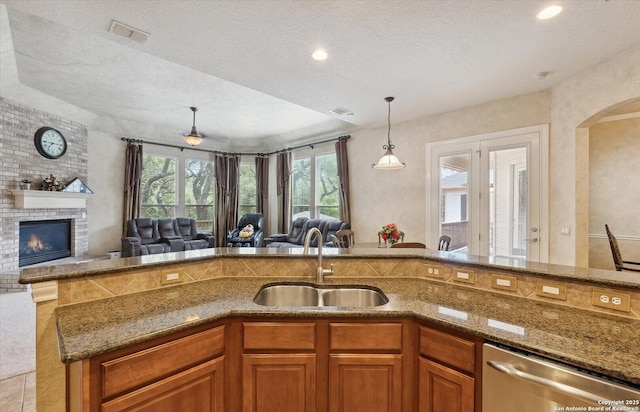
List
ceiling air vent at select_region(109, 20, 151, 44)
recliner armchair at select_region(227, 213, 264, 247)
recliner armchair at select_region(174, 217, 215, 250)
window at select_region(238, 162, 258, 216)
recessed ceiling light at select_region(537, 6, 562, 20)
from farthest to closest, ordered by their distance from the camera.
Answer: window at select_region(238, 162, 258, 216), recliner armchair at select_region(227, 213, 264, 247), recliner armchair at select_region(174, 217, 215, 250), ceiling air vent at select_region(109, 20, 151, 44), recessed ceiling light at select_region(537, 6, 562, 20)

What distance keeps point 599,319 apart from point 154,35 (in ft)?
11.1

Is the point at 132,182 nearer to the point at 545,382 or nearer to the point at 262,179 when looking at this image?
the point at 262,179

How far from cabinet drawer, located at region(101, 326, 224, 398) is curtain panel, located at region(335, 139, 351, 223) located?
464 centimetres

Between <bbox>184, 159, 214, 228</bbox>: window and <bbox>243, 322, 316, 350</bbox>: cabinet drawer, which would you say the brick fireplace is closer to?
<bbox>184, 159, 214, 228</bbox>: window

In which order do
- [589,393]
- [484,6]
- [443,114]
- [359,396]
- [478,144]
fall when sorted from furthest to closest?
[443,114] → [478,144] → [484,6] → [359,396] → [589,393]

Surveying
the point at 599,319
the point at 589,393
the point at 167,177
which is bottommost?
the point at 589,393

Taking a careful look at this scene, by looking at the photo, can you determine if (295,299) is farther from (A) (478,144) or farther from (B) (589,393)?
(A) (478,144)

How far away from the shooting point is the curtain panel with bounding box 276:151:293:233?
7.39m

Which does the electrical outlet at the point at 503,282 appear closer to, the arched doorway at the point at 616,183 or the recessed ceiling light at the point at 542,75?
the recessed ceiling light at the point at 542,75

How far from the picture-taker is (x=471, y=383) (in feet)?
4.13

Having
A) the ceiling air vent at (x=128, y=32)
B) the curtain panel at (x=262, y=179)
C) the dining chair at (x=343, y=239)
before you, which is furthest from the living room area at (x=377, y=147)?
the ceiling air vent at (x=128, y=32)

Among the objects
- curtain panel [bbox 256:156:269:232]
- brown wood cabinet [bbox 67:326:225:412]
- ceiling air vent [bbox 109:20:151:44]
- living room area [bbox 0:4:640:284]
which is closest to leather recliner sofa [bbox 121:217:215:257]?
living room area [bbox 0:4:640:284]

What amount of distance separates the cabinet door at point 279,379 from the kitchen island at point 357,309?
0.72ft

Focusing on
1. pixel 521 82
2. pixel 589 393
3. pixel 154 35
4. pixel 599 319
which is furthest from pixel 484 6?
pixel 154 35
